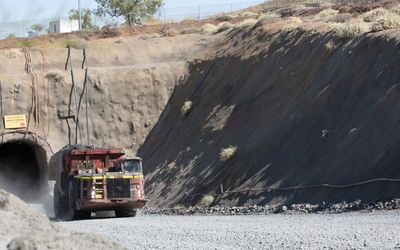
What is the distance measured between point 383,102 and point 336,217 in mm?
8288

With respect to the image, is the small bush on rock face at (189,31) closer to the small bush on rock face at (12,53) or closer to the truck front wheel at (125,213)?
the small bush on rock face at (12,53)

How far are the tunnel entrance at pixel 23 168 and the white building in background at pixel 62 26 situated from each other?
42671mm

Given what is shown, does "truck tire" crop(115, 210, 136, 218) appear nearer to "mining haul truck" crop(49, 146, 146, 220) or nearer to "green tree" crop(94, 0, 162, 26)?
"mining haul truck" crop(49, 146, 146, 220)

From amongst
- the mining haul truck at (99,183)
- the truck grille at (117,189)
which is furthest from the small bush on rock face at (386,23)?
the truck grille at (117,189)

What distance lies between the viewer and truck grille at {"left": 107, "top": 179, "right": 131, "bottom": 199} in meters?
32.5

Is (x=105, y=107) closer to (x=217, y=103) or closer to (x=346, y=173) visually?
(x=217, y=103)

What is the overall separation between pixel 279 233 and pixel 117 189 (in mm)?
14431

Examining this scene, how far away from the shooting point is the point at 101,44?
59.9m

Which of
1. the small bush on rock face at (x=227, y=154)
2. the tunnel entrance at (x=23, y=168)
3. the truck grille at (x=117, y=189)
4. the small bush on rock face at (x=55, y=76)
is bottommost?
the tunnel entrance at (x=23, y=168)

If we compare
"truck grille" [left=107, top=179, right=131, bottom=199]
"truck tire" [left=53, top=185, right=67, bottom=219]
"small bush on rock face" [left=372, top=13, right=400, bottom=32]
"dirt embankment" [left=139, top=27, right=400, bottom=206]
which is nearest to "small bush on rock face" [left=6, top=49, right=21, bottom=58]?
"dirt embankment" [left=139, top=27, right=400, bottom=206]

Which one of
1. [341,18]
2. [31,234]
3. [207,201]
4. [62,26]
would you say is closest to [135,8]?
[62,26]

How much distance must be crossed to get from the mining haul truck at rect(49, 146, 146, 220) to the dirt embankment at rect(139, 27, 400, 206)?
Answer: 373cm

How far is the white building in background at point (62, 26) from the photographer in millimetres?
100750

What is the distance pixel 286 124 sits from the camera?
3550cm
